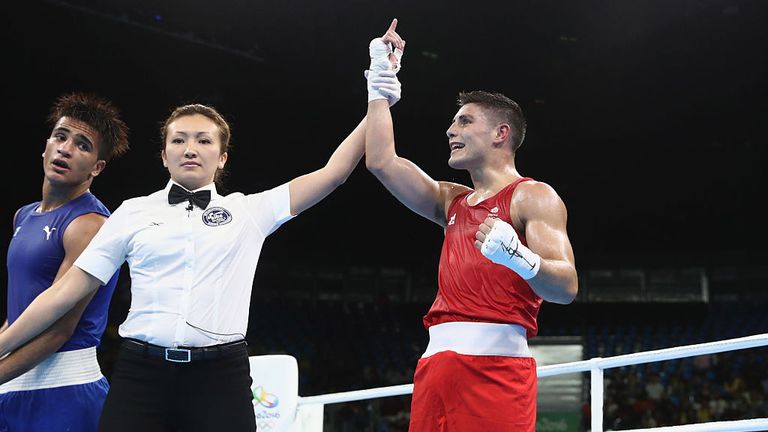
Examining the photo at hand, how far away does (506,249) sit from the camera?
79.3 inches

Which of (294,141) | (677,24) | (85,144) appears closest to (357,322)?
(294,141)

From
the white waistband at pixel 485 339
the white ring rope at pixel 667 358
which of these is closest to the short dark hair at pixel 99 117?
the white waistband at pixel 485 339

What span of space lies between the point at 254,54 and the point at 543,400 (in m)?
8.77

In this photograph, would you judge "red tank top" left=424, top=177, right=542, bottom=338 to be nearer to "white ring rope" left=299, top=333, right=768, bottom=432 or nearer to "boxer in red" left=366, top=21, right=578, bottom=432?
"boxer in red" left=366, top=21, right=578, bottom=432

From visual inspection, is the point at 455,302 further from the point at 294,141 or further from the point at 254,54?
the point at 294,141

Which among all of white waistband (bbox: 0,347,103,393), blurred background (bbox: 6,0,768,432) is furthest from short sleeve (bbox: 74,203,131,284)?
blurred background (bbox: 6,0,768,432)

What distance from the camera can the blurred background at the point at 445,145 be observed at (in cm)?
1082

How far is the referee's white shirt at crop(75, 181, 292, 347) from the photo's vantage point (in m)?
2.14

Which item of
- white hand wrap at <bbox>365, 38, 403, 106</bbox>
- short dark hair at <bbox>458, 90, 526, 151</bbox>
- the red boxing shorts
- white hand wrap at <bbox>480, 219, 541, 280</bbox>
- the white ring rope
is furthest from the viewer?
short dark hair at <bbox>458, 90, 526, 151</bbox>

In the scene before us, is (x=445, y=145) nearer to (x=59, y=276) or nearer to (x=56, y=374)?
(x=59, y=276)

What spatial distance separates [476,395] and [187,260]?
886 millimetres

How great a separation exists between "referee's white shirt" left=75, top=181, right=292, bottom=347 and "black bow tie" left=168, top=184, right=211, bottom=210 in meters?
0.02

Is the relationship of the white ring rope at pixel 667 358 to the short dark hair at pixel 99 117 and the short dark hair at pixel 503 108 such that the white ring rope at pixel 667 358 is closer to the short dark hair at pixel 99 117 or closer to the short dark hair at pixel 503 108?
the short dark hair at pixel 503 108

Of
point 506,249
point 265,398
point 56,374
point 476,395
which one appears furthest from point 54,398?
point 265,398
